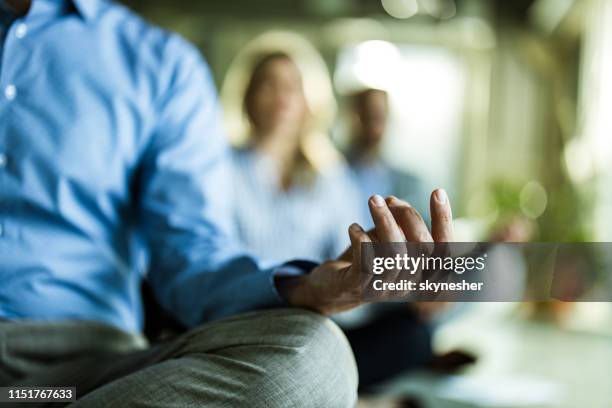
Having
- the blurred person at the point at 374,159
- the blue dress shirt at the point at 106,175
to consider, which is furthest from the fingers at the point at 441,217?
the blurred person at the point at 374,159

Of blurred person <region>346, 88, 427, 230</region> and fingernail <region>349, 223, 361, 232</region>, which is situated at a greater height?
fingernail <region>349, 223, 361, 232</region>

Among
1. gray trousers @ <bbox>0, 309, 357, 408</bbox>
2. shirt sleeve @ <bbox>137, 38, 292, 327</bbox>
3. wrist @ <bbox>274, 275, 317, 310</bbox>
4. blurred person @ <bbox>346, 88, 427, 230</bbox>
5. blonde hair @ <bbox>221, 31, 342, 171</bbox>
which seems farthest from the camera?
blurred person @ <bbox>346, 88, 427, 230</bbox>

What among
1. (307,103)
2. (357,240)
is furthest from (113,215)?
(307,103)

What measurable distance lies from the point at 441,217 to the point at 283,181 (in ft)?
4.31

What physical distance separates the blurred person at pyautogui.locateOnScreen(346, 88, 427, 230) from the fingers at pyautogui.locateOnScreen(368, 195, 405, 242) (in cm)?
169

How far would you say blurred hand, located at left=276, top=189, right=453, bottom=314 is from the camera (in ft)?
1.63

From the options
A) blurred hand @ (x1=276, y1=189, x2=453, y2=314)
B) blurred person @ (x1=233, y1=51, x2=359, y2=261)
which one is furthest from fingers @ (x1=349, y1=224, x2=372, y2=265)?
blurred person @ (x1=233, y1=51, x2=359, y2=261)

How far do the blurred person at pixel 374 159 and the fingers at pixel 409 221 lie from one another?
1.67 meters

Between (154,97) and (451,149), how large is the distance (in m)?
4.24

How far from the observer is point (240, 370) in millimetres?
504

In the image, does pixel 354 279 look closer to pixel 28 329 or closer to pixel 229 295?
pixel 229 295

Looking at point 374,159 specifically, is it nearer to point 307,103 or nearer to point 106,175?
point 307,103

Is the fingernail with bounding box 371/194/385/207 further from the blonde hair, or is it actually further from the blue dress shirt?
the blonde hair

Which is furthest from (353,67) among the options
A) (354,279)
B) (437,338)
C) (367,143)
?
(354,279)
